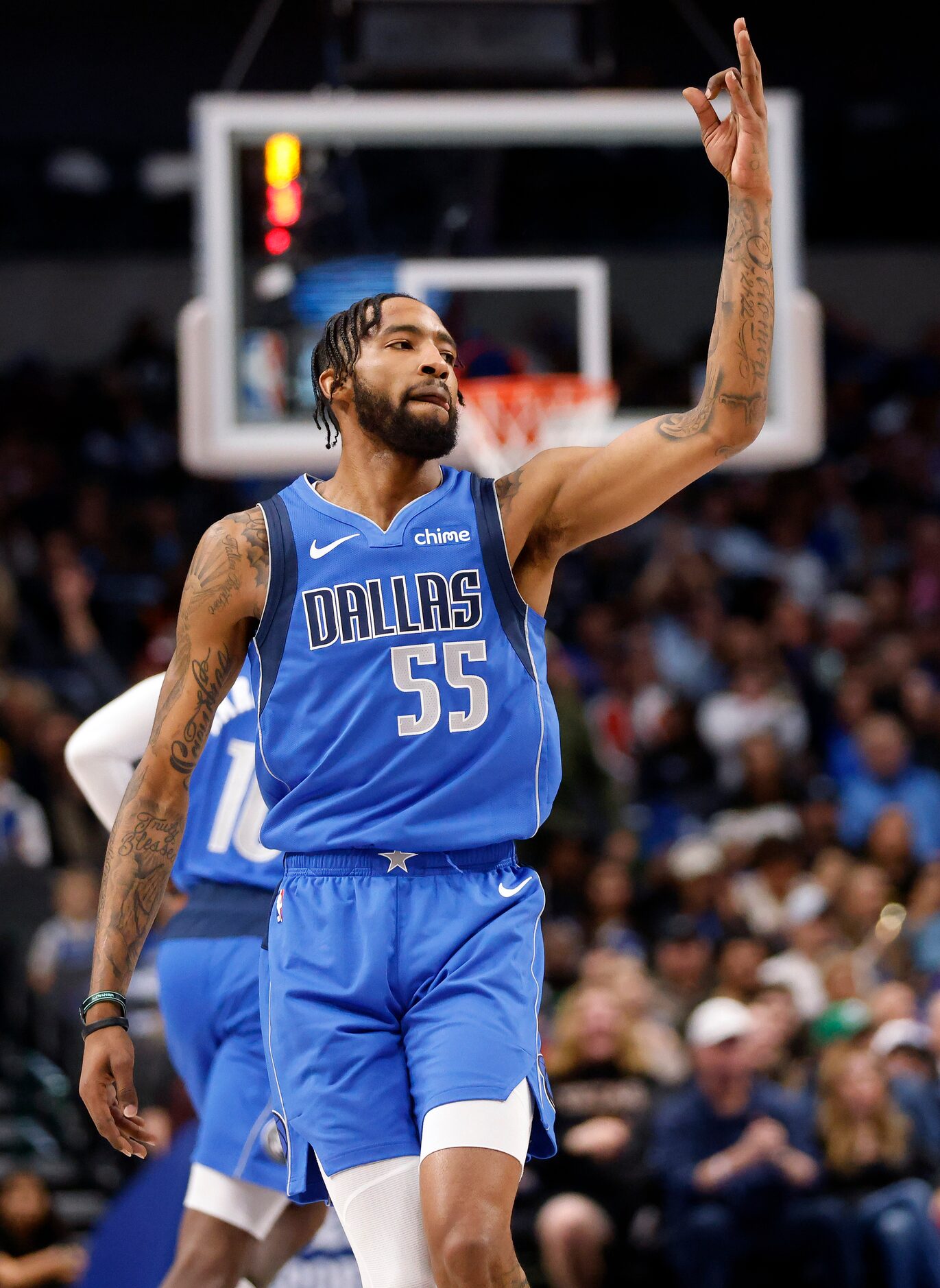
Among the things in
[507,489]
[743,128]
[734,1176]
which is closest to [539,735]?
[507,489]

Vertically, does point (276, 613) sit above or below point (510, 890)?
above

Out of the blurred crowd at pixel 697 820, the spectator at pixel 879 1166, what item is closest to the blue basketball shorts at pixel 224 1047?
the blurred crowd at pixel 697 820

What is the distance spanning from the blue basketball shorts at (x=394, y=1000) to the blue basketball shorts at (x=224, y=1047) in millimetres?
970

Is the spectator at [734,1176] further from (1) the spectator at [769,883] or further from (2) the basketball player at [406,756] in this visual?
(2) the basketball player at [406,756]

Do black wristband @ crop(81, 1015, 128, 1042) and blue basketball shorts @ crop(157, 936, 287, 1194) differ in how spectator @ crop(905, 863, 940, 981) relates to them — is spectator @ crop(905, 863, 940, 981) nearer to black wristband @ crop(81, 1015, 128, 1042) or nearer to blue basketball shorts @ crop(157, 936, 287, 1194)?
blue basketball shorts @ crop(157, 936, 287, 1194)

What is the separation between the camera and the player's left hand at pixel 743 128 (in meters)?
3.53

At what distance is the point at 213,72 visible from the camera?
17.1 metres

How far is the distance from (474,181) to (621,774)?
4695 mm

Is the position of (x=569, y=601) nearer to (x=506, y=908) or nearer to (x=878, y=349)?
(x=878, y=349)

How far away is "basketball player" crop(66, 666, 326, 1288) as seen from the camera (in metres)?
4.51

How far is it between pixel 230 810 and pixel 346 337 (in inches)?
57.5

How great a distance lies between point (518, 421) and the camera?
24.2 ft

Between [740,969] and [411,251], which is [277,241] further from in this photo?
[740,969]

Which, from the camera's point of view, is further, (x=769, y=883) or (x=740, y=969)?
(x=769, y=883)
